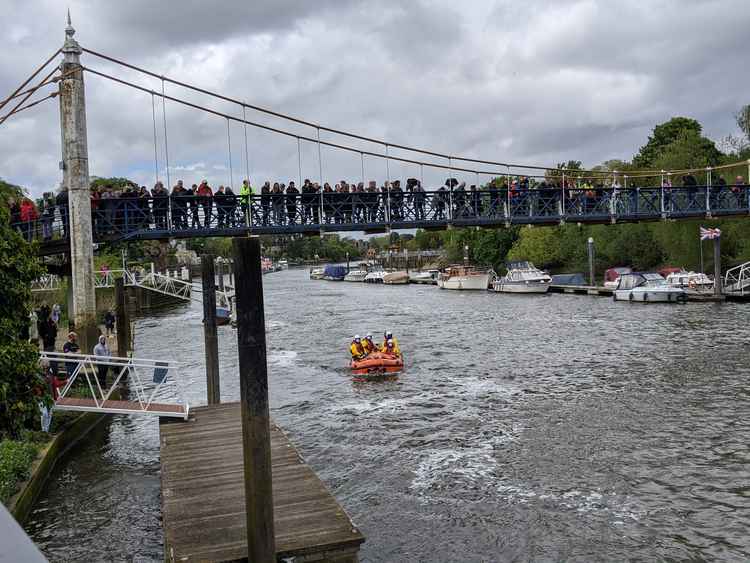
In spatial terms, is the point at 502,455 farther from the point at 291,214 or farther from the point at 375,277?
the point at 375,277

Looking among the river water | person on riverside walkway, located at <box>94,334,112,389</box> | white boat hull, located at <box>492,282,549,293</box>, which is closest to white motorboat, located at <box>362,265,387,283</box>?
white boat hull, located at <box>492,282,549,293</box>

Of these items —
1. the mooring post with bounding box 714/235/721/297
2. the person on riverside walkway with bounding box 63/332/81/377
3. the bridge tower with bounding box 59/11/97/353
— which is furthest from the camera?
the mooring post with bounding box 714/235/721/297

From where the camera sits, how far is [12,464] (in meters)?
13.0

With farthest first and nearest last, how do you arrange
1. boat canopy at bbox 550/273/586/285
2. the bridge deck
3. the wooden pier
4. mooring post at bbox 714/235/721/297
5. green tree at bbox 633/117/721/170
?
green tree at bbox 633/117/721/170 → boat canopy at bbox 550/273/586/285 → mooring post at bbox 714/235/721/297 → the bridge deck → the wooden pier

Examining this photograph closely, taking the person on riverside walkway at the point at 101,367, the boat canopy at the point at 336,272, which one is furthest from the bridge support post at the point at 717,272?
the boat canopy at the point at 336,272

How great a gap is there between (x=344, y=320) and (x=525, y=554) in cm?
4116

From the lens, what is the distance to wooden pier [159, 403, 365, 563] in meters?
9.34

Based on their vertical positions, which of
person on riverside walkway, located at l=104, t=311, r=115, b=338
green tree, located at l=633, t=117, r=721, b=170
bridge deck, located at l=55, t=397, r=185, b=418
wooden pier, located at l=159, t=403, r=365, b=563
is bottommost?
wooden pier, located at l=159, t=403, r=365, b=563

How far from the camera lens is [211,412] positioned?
56.6 ft

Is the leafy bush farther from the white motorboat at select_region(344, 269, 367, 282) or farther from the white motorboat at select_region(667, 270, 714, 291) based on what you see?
the white motorboat at select_region(344, 269, 367, 282)

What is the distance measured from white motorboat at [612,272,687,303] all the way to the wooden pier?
42794 mm

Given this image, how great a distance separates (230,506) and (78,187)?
15705 mm

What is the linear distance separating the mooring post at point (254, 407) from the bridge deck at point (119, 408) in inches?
326

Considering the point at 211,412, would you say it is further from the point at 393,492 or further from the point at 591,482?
the point at 591,482
